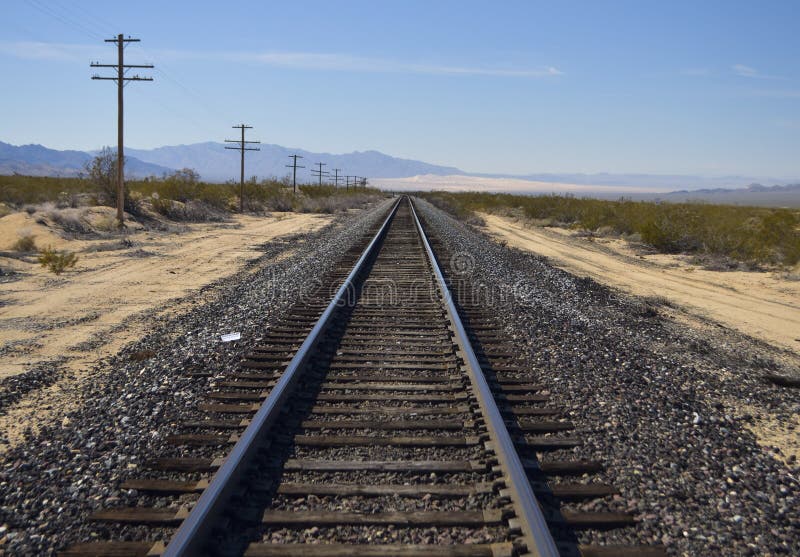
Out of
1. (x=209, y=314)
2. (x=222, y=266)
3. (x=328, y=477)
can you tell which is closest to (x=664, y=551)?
(x=328, y=477)

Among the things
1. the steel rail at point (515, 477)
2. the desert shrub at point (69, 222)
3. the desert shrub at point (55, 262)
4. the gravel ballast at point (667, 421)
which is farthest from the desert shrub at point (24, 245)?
the steel rail at point (515, 477)

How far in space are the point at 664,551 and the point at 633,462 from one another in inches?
40.9

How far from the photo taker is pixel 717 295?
13.0m

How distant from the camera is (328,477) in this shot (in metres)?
3.80

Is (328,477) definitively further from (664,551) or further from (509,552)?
(664,551)

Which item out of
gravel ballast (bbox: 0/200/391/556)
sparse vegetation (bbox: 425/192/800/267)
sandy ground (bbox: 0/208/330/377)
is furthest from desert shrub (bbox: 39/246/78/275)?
sparse vegetation (bbox: 425/192/800/267)

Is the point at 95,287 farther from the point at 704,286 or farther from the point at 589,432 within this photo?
the point at 704,286

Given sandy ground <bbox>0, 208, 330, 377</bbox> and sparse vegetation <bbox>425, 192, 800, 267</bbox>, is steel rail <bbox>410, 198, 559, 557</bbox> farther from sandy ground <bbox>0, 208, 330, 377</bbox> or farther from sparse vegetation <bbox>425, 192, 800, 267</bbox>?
sparse vegetation <bbox>425, 192, 800, 267</bbox>

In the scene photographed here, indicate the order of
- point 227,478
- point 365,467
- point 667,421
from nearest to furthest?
point 227,478 < point 365,467 < point 667,421

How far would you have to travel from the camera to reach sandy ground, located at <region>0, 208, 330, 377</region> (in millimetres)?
7391

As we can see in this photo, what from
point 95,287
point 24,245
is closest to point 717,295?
point 95,287

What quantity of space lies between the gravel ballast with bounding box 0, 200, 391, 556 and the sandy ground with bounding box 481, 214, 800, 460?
467cm

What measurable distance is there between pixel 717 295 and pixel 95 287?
12930mm

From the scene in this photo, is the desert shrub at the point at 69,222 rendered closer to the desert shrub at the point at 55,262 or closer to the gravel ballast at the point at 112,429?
the desert shrub at the point at 55,262
